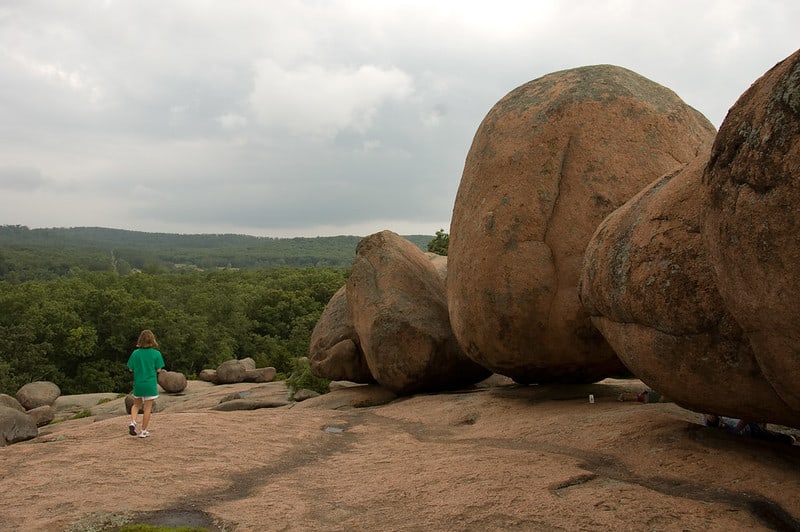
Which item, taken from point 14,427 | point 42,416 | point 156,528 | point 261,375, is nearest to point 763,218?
point 156,528

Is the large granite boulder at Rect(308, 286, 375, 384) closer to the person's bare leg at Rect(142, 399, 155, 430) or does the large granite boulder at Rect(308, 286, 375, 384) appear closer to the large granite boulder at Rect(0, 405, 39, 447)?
the large granite boulder at Rect(0, 405, 39, 447)

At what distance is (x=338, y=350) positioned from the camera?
1822 cm

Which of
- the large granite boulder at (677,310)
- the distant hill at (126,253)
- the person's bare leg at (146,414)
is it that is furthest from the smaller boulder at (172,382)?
the distant hill at (126,253)

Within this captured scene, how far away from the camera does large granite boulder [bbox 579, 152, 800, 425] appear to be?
6777 millimetres

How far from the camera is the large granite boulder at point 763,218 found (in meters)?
5.14

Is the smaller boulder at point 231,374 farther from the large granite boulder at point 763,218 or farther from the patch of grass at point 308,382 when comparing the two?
the large granite boulder at point 763,218

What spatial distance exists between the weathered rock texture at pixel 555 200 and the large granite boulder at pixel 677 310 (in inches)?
123

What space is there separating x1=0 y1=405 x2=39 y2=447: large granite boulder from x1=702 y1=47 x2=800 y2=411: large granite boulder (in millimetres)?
16220

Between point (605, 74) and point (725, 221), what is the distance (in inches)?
299

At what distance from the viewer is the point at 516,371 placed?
12.8 meters

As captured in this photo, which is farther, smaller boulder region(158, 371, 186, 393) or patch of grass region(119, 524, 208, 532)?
smaller boulder region(158, 371, 186, 393)

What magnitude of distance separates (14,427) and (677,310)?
15.7 meters

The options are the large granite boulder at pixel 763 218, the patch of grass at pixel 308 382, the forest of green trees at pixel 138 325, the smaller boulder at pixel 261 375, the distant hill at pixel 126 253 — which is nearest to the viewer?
the large granite boulder at pixel 763 218

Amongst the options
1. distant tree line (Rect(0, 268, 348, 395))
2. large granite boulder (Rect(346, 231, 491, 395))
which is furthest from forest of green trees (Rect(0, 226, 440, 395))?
large granite boulder (Rect(346, 231, 491, 395))
